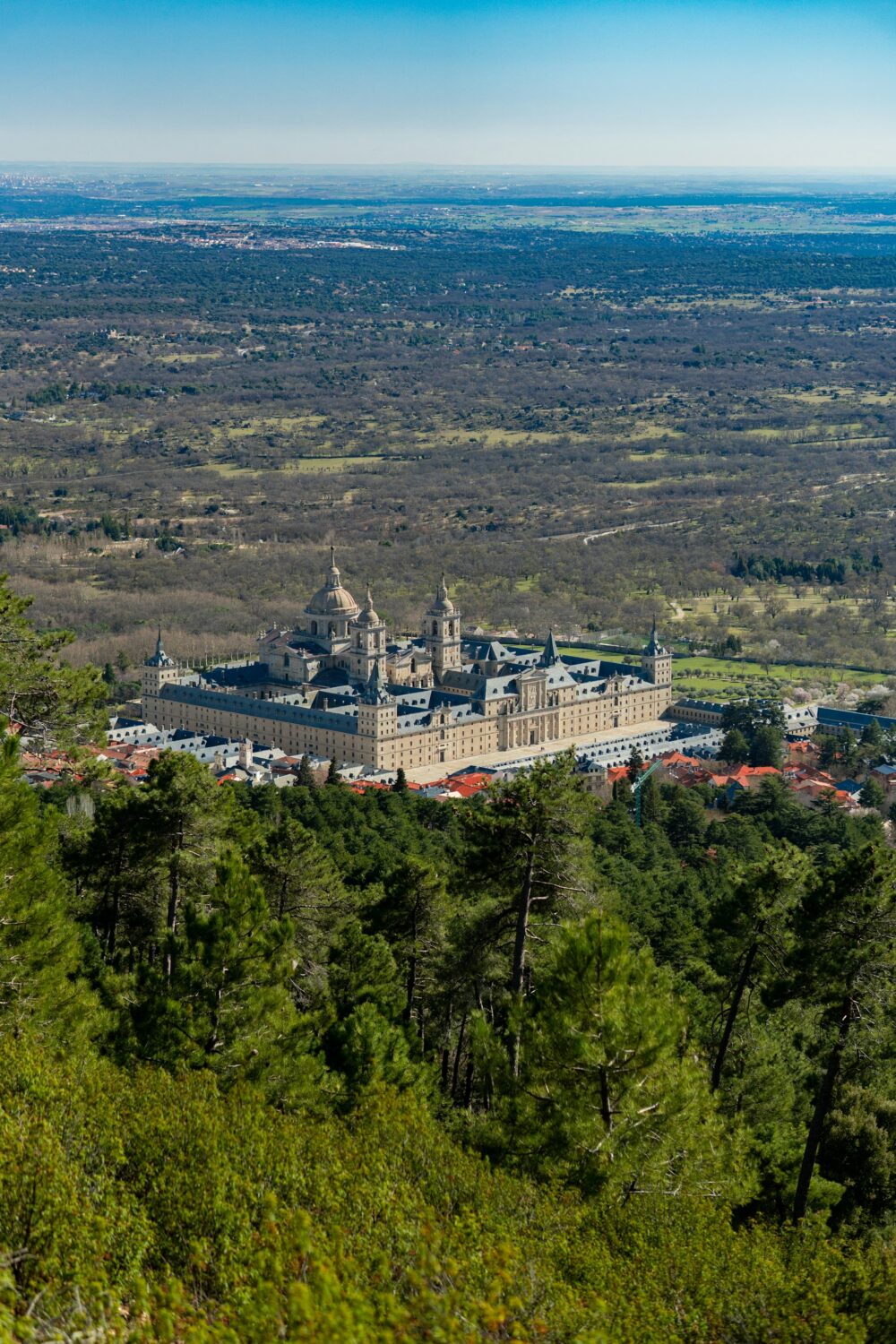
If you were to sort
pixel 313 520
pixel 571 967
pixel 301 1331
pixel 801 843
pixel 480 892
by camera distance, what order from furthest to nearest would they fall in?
1. pixel 313 520
2. pixel 801 843
3. pixel 480 892
4. pixel 571 967
5. pixel 301 1331

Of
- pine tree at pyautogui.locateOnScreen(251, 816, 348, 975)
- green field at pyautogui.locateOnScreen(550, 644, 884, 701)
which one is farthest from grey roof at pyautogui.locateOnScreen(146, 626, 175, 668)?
pine tree at pyautogui.locateOnScreen(251, 816, 348, 975)

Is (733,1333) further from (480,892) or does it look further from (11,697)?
(11,697)

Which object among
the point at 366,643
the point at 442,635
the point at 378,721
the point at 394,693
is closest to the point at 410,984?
the point at 378,721

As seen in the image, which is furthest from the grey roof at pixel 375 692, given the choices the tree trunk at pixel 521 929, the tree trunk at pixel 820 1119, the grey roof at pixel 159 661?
the tree trunk at pixel 820 1119

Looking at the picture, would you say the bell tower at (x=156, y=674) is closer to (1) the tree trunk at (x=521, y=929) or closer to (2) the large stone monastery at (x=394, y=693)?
(2) the large stone monastery at (x=394, y=693)

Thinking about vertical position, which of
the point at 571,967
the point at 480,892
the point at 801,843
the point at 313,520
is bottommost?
the point at 313,520

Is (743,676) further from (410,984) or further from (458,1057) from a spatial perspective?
(458,1057)

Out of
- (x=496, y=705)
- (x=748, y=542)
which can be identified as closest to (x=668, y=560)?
(x=748, y=542)
